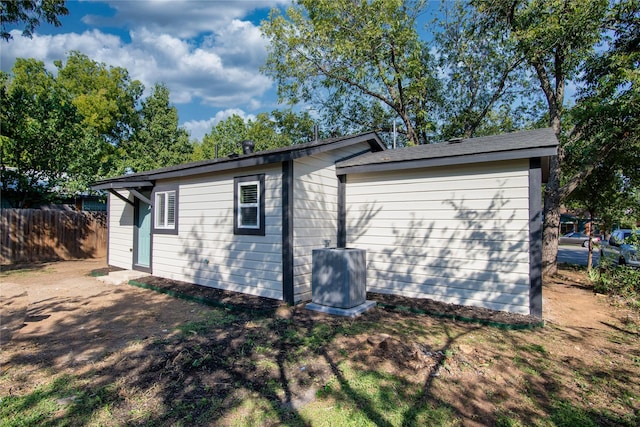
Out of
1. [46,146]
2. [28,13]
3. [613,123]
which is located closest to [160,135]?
[46,146]

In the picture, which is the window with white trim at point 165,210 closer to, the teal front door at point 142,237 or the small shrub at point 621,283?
the teal front door at point 142,237

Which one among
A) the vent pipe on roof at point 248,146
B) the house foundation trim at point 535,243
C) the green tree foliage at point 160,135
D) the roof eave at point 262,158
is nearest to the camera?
the house foundation trim at point 535,243

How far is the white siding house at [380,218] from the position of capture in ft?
18.0

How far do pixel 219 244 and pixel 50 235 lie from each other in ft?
31.1

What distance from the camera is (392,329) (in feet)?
15.6

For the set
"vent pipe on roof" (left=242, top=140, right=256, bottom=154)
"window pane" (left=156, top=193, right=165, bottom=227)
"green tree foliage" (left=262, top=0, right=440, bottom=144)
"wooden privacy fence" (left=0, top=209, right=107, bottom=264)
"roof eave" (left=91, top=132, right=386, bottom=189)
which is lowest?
"wooden privacy fence" (left=0, top=209, right=107, bottom=264)

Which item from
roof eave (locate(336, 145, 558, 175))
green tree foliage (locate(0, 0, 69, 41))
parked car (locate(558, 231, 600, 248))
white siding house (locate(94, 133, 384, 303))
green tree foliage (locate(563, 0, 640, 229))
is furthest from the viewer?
parked car (locate(558, 231, 600, 248))

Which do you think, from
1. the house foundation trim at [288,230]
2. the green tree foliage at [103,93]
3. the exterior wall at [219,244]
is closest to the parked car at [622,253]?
the house foundation trim at [288,230]

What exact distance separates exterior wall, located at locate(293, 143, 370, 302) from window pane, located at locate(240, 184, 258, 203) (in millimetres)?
1016

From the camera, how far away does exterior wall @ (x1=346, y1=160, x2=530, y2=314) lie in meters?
5.48

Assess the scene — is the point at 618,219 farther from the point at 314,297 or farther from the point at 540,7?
the point at 314,297

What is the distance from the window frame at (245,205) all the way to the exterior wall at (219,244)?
Answer: 0.10m

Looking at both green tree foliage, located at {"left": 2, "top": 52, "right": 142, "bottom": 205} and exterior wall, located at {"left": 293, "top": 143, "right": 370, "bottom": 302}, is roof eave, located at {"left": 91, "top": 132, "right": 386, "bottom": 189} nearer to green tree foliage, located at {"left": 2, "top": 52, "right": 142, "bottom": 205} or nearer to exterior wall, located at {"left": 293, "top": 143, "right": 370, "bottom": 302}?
exterior wall, located at {"left": 293, "top": 143, "right": 370, "bottom": 302}

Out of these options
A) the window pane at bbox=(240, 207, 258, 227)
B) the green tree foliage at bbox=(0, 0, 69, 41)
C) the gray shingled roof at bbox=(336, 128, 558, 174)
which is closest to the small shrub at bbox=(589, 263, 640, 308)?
the gray shingled roof at bbox=(336, 128, 558, 174)
